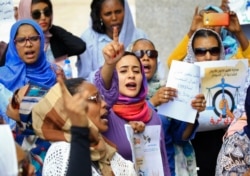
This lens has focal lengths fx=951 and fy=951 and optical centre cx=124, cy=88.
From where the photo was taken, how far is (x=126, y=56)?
6258mm

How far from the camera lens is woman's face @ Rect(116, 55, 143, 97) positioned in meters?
6.14

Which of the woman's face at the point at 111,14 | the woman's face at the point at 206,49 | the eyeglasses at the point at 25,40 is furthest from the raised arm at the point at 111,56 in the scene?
the woman's face at the point at 111,14

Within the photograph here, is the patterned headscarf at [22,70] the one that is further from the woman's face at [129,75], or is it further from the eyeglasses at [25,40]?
the woman's face at [129,75]

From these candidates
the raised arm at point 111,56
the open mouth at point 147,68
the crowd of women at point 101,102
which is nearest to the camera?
the crowd of women at point 101,102

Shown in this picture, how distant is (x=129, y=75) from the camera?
618 centimetres

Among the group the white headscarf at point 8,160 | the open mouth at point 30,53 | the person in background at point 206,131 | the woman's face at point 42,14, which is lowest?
the person in background at point 206,131

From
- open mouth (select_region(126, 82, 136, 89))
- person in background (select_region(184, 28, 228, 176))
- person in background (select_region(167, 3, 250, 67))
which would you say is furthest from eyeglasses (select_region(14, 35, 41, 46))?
person in background (select_region(167, 3, 250, 67))

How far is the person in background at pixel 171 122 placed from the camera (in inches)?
252

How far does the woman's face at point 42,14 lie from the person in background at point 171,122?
0.76 m

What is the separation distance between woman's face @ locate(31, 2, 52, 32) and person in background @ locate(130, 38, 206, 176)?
0.76 metres

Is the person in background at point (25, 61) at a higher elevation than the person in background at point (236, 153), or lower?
higher

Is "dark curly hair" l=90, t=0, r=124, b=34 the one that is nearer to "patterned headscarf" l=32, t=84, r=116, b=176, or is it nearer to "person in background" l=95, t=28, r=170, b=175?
"person in background" l=95, t=28, r=170, b=175

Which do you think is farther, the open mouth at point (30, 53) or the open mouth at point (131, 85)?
the open mouth at point (30, 53)

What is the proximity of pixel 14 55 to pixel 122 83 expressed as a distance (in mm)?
1003
